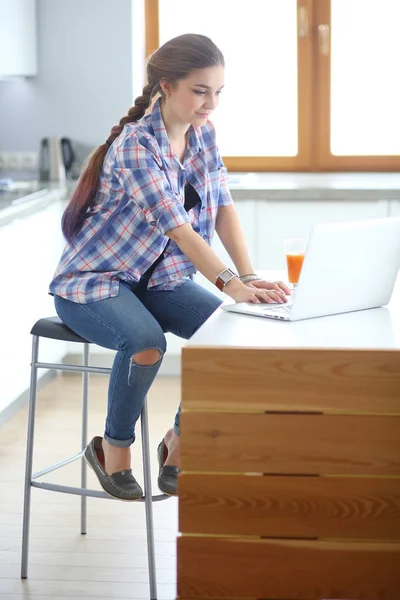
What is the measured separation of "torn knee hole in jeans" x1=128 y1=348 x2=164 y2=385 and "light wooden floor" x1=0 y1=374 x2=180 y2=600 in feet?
1.82

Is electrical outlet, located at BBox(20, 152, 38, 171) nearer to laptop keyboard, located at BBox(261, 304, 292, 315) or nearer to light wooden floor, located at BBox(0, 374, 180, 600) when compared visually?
light wooden floor, located at BBox(0, 374, 180, 600)

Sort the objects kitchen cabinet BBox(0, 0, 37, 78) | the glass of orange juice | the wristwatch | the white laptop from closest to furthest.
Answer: the white laptop, the wristwatch, the glass of orange juice, kitchen cabinet BBox(0, 0, 37, 78)

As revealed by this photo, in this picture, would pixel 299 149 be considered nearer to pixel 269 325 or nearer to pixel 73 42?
pixel 73 42

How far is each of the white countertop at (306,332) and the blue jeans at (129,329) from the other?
0.23 meters

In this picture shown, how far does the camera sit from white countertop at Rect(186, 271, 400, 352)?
1.95 m

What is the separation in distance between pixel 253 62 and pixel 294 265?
2537mm

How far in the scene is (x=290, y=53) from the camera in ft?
15.5

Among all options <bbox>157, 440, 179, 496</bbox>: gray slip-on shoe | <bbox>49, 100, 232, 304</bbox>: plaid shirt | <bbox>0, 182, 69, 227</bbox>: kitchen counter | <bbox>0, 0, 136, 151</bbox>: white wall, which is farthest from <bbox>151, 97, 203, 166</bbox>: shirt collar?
<bbox>0, 0, 136, 151</bbox>: white wall

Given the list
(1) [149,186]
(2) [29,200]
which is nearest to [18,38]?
(2) [29,200]

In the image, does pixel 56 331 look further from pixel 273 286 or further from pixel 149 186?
A: pixel 273 286

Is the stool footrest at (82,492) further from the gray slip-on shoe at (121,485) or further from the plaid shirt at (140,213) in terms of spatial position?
the plaid shirt at (140,213)

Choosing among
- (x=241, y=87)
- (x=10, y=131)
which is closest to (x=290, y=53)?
(x=241, y=87)

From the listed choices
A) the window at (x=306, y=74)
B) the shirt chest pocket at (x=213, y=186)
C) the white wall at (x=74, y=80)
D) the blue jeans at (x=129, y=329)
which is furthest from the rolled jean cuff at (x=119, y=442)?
the window at (x=306, y=74)

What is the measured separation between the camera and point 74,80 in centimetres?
459
